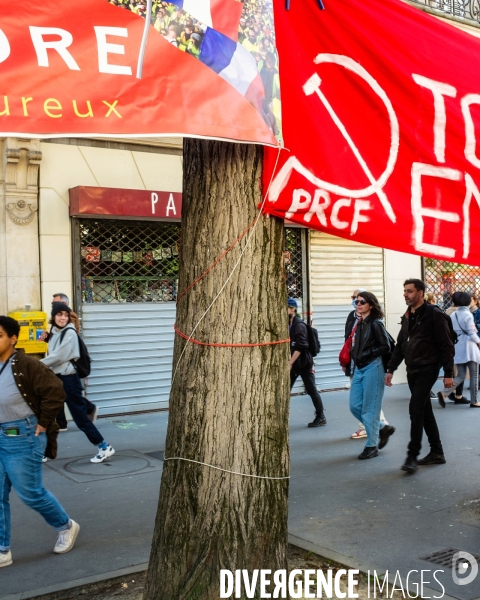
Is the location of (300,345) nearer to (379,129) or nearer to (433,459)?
(433,459)

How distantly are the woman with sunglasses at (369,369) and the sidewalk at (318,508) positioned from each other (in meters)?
0.37

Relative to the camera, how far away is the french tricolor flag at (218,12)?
3082 mm

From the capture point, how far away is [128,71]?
2945 millimetres

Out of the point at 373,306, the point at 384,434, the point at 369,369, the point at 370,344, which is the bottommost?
the point at 384,434

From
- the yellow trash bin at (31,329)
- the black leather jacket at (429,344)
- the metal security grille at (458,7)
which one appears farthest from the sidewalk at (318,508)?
the metal security grille at (458,7)

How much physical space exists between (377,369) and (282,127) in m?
4.76

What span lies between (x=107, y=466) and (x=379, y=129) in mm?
5350

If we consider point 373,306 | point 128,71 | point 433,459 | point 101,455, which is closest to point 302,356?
point 373,306

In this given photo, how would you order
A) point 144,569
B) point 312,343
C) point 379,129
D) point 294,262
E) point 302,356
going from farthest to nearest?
point 294,262 → point 312,343 → point 302,356 → point 144,569 → point 379,129

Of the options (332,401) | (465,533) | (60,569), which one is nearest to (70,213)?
(332,401)

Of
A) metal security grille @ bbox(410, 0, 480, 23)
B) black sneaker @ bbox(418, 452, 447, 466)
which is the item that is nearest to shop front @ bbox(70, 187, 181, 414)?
black sneaker @ bbox(418, 452, 447, 466)

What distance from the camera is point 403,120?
154 inches

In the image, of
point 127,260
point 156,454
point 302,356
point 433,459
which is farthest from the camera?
point 127,260

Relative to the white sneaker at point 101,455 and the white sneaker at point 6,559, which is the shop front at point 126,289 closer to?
the white sneaker at point 101,455
